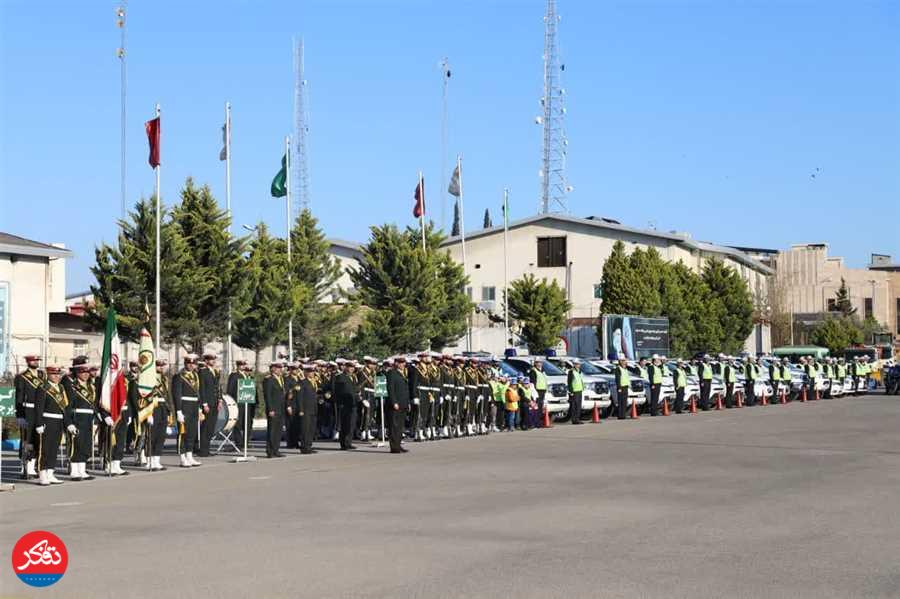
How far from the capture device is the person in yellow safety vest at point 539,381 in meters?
31.7

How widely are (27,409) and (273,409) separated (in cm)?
513

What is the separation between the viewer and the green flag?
1715 inches

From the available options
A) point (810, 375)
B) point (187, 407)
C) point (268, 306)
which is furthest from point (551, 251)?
point (187, 407)

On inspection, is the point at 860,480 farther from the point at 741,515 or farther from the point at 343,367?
the point at 343,367

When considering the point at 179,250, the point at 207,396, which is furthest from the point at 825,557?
the point at 179,250

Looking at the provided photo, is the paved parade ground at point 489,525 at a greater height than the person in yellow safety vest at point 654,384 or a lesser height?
lesser

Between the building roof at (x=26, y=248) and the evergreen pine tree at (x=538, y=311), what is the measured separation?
2272cm

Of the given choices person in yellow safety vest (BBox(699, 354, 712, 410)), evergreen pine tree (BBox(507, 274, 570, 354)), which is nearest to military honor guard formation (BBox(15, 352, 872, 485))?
person in yellow safety vest (BBox(699, 354, 712, 410))

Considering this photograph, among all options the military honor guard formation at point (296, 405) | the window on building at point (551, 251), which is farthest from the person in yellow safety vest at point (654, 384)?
the window on building at point (551, 251)

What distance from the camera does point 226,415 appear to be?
77.2 ft

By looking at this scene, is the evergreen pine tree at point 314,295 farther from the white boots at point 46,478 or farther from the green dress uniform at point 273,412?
the white boots at point 46,478

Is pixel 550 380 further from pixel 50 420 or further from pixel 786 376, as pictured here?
pixel 50 420

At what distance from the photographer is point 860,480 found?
56.7 ft

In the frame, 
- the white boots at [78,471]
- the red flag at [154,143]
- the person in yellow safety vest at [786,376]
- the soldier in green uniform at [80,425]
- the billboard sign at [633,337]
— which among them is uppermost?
the red flag at [154,143]
